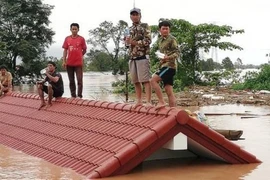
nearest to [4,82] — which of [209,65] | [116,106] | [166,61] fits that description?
[116,106]

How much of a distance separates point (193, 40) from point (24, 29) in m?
20.0

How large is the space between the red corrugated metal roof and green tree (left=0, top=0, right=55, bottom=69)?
114 ft

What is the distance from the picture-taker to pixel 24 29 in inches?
1821

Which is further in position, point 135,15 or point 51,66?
point 51,66

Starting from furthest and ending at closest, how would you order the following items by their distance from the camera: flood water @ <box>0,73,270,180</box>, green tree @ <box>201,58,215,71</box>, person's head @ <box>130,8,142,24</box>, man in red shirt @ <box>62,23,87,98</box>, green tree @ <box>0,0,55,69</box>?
1. green tree @ <box>0,0,55,69</box>
2. green tree @ <box>201,58,215,71</box>
3. man in red shirt @ <box>62,23,87,98</box>
4. person's head @ <box>130,8,142,24</box>
5. flood water @ <box>0,73,270,180</box>

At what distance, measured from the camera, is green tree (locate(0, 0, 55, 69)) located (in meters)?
44.8

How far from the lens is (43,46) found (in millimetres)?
46906

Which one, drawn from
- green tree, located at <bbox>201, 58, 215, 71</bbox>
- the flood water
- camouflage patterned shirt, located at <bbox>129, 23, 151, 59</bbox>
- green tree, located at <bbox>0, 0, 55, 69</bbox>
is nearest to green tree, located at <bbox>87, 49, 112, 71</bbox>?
green tree, located at <bbox>0, 0, 55, 69</bbox>

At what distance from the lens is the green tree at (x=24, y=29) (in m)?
44.8

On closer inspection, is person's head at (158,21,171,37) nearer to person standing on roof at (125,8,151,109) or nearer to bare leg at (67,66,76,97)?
person standing on roof at (125,8,151,109)

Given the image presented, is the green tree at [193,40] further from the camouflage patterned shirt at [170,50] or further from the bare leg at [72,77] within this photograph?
the camouflage patterned shirt at [170,50]

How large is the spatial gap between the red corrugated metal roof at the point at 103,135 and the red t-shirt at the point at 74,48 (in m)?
1.13

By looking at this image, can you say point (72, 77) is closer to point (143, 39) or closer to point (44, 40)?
point (143, 39)

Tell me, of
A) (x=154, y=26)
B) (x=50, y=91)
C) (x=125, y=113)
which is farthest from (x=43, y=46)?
(x=125, y=113)
